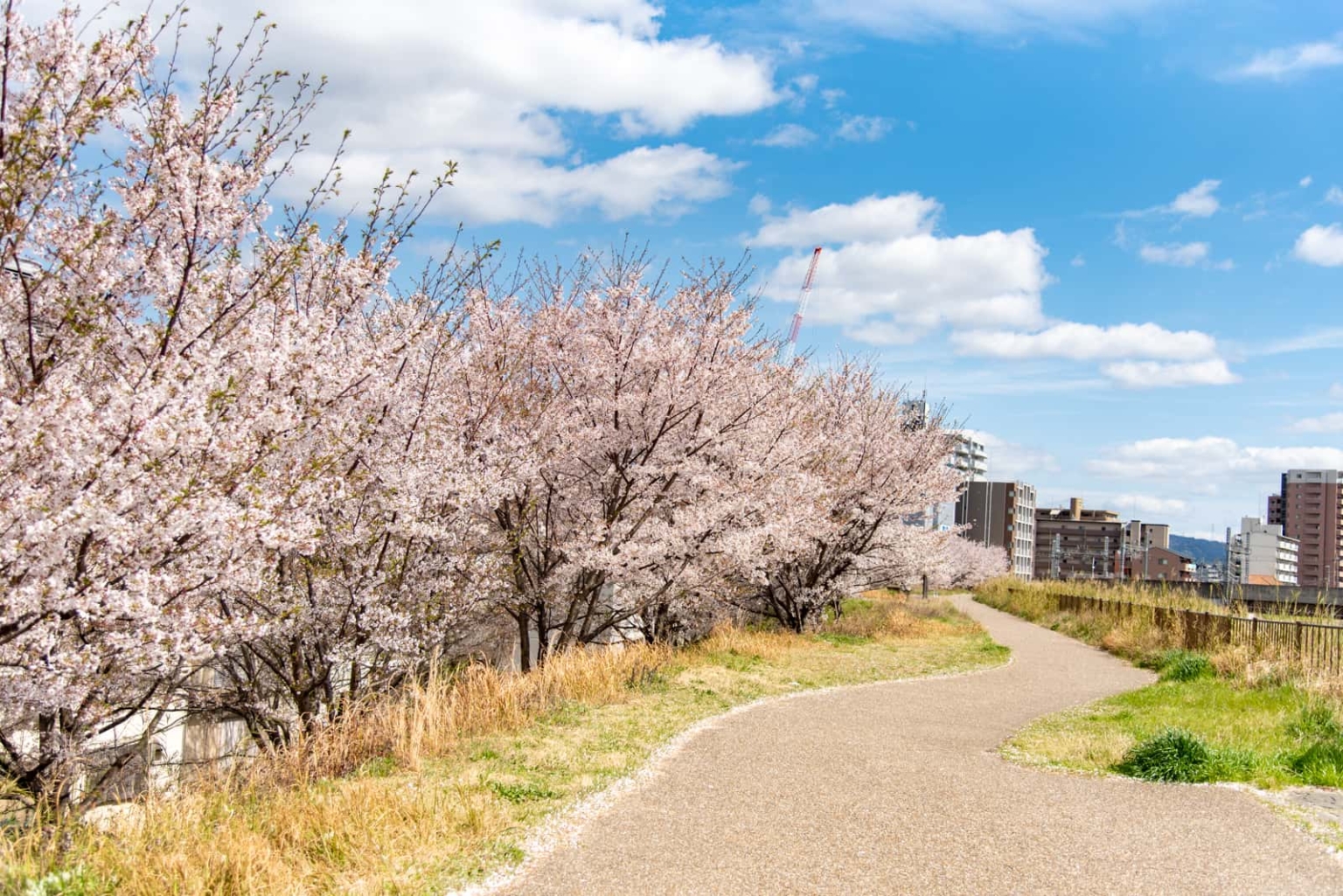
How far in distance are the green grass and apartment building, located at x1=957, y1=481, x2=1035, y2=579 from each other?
96946mm

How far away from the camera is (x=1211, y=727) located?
34.5 ft

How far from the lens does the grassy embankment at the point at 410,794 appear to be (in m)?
5.04

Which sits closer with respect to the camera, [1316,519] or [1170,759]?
[1170,759]

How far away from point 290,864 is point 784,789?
351 cm

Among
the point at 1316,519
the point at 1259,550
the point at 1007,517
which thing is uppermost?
the point at 1316,519

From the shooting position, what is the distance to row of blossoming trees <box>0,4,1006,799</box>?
18.1 ft

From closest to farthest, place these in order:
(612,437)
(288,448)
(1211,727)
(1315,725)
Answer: (288,448) → (1315,725) → (1211,727) → (612,437)

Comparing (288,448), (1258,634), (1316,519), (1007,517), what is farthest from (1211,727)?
(1316,519)

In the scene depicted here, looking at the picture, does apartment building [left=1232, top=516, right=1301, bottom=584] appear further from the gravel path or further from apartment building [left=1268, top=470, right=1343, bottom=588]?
the gravel path

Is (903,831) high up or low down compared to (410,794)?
down

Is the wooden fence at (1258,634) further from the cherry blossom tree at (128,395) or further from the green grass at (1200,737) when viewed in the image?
the cherry blossom tree at (128,395)

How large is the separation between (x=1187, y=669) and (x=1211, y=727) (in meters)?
4.74

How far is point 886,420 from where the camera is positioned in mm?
22750

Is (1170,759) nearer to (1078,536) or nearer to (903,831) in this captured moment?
(903,831)
